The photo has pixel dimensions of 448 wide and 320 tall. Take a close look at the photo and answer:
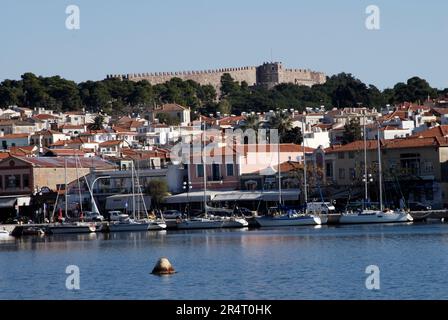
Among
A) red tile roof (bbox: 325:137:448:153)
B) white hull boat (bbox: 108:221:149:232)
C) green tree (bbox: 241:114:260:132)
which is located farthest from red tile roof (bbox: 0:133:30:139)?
white hull boat (bbox: 108:221:149:232)

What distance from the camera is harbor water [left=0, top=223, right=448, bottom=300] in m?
32.8

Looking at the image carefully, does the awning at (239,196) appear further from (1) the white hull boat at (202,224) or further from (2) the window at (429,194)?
(2) the window at (429,194)

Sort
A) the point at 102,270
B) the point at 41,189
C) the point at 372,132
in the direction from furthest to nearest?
1. the point at 372,132
2. the point at 41,189
3. the point at 102,270

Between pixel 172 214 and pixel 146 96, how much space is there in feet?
301

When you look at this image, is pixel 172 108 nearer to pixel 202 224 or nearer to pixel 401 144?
pixel 401 144

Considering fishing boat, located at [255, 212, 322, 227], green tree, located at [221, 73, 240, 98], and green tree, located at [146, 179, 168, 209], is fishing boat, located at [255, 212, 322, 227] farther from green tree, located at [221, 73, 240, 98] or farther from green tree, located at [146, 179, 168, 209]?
green tree, located at [221, 73, 240, 98]

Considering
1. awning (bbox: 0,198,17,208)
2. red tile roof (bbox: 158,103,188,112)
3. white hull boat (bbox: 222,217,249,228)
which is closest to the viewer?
white hull boat (bbox: 222,217,249,228)

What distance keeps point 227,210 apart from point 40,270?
111ft

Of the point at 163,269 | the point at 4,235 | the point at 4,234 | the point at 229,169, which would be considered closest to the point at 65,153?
the point at 229,169

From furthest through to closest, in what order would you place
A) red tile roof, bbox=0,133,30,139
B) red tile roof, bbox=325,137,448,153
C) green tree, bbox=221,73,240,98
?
green tree, bbox=221,73,240,98 → red tile roof, bbox=0,133,30,139 → red tile roof, bbox=325,137,448,153

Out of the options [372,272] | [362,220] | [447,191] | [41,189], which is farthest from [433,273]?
[41,189]

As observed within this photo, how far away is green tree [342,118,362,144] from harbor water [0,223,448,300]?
32389 millimetres
